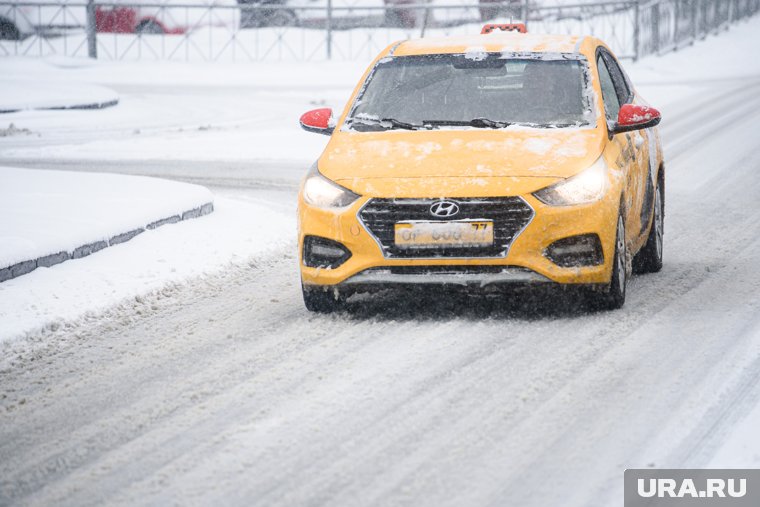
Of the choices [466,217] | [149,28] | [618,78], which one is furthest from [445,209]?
[149,28]

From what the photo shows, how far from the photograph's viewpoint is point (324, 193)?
7.78 m

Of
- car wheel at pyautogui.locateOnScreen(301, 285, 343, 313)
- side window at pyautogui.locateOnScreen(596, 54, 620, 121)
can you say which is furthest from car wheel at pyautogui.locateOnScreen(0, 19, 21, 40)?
car wheel at pyautogui.locateOnScreen(301, 285, 343, 313)

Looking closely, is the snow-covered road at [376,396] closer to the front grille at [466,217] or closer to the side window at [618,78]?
the front grille at [466,217]

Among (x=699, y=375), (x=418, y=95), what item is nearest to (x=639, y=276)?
(x=418, y=95)

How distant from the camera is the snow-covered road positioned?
5031mm

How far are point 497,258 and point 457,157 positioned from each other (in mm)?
665

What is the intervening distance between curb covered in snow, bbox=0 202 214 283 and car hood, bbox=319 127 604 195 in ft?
7.54

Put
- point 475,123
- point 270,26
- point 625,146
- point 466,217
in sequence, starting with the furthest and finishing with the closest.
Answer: point 270,26 < point 625,146 < point 475,123 < point 466,217

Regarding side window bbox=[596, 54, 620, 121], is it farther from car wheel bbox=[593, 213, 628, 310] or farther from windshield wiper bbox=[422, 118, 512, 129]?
car wheel bbox=[593, 213, 628, 310]

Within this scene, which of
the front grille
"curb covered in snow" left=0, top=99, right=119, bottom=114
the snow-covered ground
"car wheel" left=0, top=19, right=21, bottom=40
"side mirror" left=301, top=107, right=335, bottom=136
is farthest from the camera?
"car wheel" left=0, top=19, right=21, bottom=40

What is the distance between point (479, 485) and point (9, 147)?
14737mm

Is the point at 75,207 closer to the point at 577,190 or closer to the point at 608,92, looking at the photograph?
the point at 608,92

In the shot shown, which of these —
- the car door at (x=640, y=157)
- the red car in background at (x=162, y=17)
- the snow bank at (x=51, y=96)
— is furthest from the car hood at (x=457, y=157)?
the red car in background at (x=162, y=17)

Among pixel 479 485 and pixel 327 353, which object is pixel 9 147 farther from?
pixel 479 485
